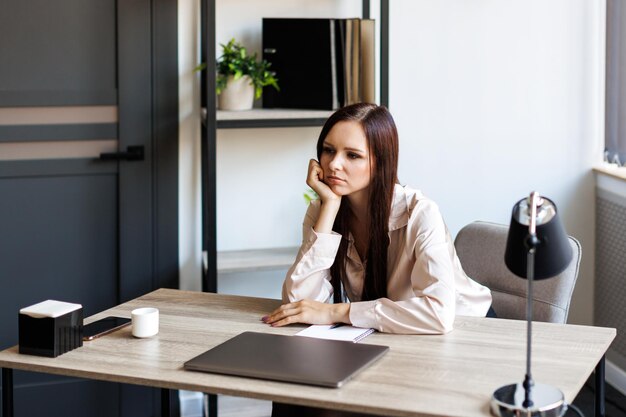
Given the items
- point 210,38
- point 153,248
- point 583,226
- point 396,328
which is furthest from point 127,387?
point 583,226

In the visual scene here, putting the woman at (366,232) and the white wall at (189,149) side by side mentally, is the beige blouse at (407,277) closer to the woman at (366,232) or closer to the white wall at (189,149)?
the woman at (366,232)

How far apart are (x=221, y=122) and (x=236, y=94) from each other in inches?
4.7

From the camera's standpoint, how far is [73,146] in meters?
3.47

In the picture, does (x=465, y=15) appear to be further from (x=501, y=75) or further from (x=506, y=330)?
(x=506, y=330)

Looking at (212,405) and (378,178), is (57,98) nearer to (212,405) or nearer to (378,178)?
(212,405)

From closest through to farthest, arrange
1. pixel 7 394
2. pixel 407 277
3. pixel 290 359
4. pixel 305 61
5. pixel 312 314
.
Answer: pixel 290 359 < pixel 7 394 < pixel 312 314 < pixel 407 277 < pixel 305 61

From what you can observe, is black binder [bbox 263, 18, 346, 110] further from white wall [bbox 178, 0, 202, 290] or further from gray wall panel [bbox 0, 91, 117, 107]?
gray wall panel [bbox 0, 91, 117, 107]

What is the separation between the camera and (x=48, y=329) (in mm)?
2066

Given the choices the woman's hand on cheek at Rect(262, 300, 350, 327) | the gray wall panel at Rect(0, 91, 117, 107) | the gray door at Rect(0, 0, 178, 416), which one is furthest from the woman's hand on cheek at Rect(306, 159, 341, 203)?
the gray wall panel at Rect(0, 91, 117, 107)

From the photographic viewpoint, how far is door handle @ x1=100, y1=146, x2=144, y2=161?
3.49 meters

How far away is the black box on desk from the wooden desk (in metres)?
0.03

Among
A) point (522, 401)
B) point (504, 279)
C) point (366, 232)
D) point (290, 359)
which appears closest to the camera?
point (522, 401)

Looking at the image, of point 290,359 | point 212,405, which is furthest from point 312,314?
point 212,405

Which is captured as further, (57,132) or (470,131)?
(470,131)
